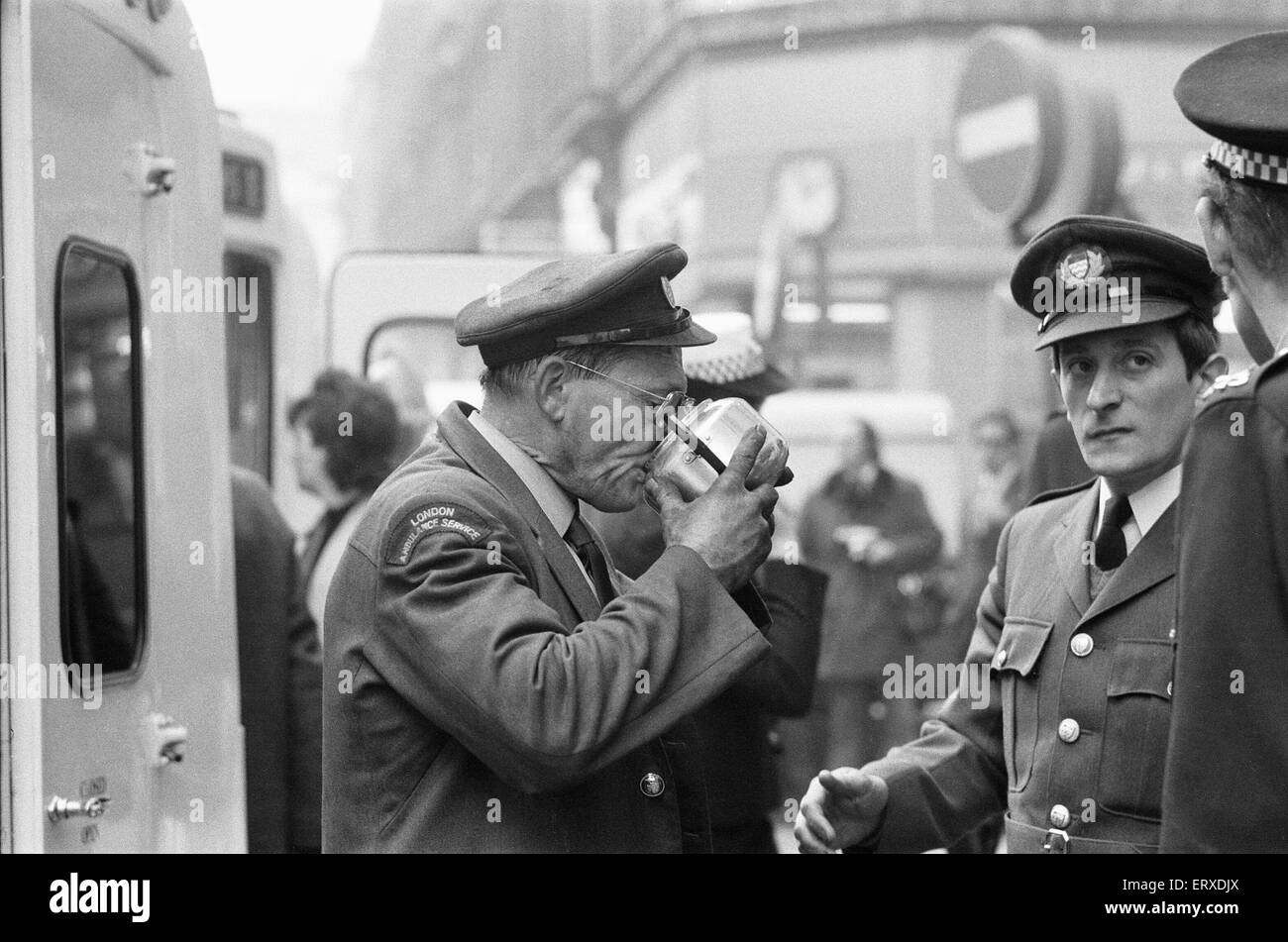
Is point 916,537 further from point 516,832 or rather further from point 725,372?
point 516,832

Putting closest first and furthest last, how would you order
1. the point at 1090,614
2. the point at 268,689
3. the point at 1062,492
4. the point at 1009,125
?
1. the point at 1090,614
2. the point at 1062,492
3. the point at 268,689
4. the point at 1009,125

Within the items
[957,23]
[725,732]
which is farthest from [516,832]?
[957,23]

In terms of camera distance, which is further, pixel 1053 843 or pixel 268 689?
pixel 268 689

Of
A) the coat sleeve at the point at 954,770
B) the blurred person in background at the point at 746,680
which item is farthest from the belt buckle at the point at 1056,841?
the blurred person in background at the point at 746,680

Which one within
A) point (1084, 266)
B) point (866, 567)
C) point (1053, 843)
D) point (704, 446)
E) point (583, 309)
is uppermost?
point (1084, 266)

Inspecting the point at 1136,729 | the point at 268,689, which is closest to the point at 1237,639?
the point at 1136,729

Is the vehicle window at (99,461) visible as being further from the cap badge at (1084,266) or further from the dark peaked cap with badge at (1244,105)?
the dark peaked cap with badge at (1244,105)

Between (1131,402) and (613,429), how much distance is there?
904 mm

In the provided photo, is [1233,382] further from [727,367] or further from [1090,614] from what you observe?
[727,367]

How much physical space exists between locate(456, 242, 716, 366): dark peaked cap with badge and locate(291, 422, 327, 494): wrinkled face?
3.16 metres

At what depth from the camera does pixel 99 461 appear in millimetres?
3697

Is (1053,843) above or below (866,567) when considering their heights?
below

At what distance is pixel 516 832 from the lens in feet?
8.57
